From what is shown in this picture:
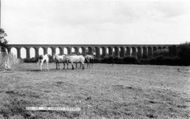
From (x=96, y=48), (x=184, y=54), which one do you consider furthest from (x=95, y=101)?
(x=96, y=48)

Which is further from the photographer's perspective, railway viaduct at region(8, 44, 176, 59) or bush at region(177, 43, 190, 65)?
railway viaduct at region(8, 44, 176, 59)

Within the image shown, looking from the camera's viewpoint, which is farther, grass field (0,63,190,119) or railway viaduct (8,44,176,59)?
railway viaduct (8,44,176,59)

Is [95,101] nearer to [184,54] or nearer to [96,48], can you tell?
[184,54]

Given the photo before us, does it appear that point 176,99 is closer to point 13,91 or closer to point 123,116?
point 123,116

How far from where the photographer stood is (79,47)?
86375 millimetres

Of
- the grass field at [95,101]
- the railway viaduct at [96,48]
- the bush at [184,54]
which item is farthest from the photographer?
the railway viaduct at [96,48]

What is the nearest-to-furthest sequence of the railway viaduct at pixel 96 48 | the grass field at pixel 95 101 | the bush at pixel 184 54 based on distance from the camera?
the grass field at pixel 95 101, the bush at pixel 184 54, the railway viaduct at pixel 96 48

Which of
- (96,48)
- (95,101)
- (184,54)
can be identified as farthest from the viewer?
(96,48)

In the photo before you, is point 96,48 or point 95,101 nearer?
point 95,101

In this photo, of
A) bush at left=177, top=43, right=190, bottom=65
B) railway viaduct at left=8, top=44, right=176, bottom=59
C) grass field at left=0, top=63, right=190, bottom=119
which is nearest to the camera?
grass field at left=0, top=63, right=190, bottom=119

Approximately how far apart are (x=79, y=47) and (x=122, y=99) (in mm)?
78823

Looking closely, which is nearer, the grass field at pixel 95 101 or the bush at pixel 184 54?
the grass field at pixel 95 101

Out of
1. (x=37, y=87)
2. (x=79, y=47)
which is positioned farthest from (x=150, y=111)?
(x=79, y=47)

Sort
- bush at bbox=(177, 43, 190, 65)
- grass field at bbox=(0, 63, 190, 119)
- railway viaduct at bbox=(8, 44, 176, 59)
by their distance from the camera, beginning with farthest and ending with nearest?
1. railway viaduct at bbox=(8, 44, 176, 59)
2. bush at bbox=(177, 43, 190, 65)
3. grass field at bbox=(0, 63, 190, 119)
